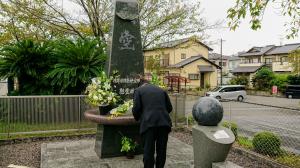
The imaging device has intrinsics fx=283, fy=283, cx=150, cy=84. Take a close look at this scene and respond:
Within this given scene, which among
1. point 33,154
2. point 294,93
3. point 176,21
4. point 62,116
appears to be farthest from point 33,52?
point 294,93

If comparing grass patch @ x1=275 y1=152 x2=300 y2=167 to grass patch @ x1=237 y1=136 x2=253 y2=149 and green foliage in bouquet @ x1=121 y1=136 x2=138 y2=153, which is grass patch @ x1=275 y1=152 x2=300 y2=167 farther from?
green foliage in bouquet @ x1=121 y1=136 x2=138 y2=153

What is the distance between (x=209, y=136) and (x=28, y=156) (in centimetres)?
462

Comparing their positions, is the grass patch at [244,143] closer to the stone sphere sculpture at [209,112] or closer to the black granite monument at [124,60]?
the black granite monument at [124,60]

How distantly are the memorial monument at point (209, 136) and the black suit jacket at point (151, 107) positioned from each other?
0.54 m

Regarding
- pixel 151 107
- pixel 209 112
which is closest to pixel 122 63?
pixel 151 107

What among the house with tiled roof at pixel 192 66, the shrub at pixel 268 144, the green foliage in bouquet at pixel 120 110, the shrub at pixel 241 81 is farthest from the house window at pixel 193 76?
the green foliage in bouquet at pixel 120 110

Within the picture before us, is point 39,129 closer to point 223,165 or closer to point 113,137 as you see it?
point 113,137

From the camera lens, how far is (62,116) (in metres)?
9.05

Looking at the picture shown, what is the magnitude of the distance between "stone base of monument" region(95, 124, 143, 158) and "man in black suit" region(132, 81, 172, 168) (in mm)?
1535

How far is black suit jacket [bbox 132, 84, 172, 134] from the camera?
4648mm

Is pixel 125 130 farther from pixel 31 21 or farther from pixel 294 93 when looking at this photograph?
pixel 294 93

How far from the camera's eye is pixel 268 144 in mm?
6633

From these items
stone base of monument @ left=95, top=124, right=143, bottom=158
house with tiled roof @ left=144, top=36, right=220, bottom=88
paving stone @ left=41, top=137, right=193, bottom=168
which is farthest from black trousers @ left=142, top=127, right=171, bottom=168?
house with tiled roof @ left=144, top=36, right=220, bottom=88

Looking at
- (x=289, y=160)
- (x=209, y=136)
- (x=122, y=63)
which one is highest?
(x=122, y=63)
